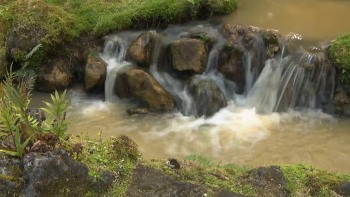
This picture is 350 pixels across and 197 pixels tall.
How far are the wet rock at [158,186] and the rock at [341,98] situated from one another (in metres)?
6.22

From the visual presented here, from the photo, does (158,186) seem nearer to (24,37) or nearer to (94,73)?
(94,73)

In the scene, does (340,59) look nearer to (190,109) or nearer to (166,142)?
(190,109)

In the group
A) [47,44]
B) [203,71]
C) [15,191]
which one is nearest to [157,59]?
[203,71]

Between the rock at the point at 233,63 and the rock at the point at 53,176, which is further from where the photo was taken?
the rock at the point at 233,63

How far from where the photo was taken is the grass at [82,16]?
8.86 metres

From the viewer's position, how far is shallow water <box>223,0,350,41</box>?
9326 millimetres

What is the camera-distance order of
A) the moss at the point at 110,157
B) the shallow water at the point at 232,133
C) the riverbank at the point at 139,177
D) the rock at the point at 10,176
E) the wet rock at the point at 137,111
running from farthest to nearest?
the wet rock at the point at 137,111 → the shallow water at the point at 232,133 → the moss at the point at 110,157 → the riverbank at the point at 139,177 → the rock at the point at 10,176

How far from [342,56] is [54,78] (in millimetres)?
7571

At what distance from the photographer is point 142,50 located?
8.71m

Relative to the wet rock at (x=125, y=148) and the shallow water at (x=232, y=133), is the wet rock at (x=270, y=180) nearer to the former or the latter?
the wet rock at (x=125, y=148)

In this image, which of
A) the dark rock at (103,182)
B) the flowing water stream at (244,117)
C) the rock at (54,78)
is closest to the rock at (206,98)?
the flowing water stream at (244,117)

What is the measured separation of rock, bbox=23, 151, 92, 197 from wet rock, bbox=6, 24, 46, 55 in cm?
677

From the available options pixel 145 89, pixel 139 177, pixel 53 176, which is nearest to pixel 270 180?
pixel 139 177

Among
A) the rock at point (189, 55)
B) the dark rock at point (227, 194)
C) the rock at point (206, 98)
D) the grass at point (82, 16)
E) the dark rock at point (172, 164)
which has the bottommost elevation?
the rock at point (206, 98)
